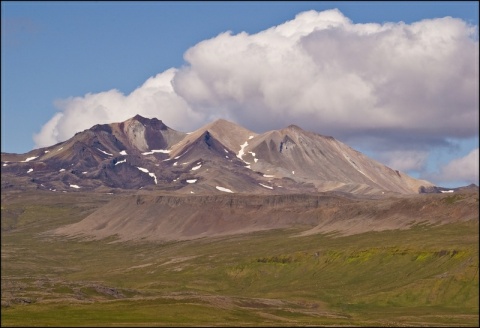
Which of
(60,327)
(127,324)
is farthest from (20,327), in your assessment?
(127,324)

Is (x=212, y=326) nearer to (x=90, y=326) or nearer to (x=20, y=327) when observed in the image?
(x=90, y=326)

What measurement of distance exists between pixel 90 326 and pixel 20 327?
15904mm

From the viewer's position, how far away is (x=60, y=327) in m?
186

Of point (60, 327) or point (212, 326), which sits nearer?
point (60, 327)

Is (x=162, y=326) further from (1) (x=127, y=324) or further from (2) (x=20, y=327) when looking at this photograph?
(2) (x=20, y=327)

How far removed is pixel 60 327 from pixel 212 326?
3282 centimetres

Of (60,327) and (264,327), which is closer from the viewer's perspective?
(60,327)

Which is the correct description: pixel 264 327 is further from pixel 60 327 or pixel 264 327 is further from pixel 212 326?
pixel 60 327

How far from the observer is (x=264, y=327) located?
655 feet

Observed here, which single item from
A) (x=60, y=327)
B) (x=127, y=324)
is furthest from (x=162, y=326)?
(x=60, y=327)

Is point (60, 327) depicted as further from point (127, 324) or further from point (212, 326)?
point (212, 326)

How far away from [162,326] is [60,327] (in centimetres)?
2193

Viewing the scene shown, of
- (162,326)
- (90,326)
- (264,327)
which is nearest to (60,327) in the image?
(90,326)

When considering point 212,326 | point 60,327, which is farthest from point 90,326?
point 212,326
